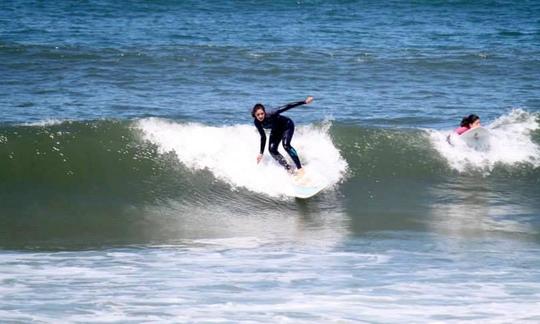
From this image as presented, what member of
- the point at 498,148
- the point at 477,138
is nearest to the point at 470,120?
the point at 477,138

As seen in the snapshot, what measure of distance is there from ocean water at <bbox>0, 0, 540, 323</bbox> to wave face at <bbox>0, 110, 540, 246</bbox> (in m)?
0.04

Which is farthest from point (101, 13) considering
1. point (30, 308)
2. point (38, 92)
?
point (30, 308)

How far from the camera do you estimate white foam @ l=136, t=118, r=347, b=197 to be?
14.8 metres

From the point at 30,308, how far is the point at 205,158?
23.8 ft

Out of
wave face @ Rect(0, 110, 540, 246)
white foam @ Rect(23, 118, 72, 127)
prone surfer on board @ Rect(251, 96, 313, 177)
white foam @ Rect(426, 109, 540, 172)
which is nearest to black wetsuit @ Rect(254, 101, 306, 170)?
prone surfer on board @ Rect(251, 96, 313, 177)

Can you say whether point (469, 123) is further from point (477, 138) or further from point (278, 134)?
point (278, 134)

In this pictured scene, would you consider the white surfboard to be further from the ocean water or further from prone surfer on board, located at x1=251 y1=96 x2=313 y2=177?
prone surfer on board, located at x1=251 y1=96 x2=313 y2=177

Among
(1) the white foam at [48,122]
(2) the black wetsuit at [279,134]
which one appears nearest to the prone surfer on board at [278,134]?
(2) the black wetsuit at [279,134]

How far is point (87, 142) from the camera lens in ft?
53.2

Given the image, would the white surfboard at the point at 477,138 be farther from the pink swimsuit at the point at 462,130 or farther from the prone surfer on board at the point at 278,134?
the prone surfer on board at the point at 278,134

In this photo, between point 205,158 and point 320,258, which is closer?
point 320,258

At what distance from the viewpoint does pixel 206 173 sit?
15.5 meters

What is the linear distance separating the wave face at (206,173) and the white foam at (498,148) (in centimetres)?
2

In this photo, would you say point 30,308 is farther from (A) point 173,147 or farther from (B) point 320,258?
(A) point 173,147
